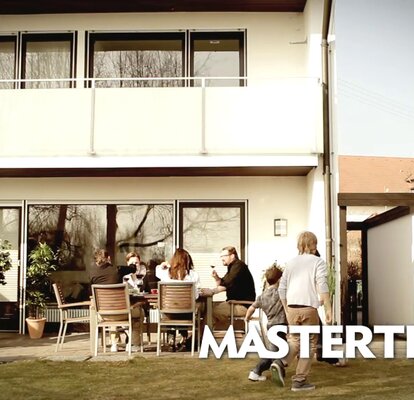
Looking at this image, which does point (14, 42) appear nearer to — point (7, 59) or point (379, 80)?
point (7, 59)

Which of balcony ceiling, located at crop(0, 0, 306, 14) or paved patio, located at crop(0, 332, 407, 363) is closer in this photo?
paved patio, located at crop(0, 332, 407, 363)

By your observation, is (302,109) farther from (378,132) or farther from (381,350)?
(378,132)

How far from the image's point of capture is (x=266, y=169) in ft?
43.1

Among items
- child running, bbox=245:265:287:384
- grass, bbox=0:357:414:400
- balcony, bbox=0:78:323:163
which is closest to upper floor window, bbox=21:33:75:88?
balcony, bbox=0:78:323:163

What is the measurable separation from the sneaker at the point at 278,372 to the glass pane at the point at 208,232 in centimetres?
576

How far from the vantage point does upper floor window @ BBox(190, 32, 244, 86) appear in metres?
14.4

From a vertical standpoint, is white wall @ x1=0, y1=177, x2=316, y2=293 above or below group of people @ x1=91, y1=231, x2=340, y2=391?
above

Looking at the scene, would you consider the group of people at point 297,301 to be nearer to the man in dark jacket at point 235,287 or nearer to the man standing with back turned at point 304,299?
the man standing with back turned at point 304,299

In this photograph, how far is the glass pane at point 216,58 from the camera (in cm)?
1441

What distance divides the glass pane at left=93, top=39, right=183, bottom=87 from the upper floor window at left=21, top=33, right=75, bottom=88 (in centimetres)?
52

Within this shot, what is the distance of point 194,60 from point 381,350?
21.1ft

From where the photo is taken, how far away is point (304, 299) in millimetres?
7992

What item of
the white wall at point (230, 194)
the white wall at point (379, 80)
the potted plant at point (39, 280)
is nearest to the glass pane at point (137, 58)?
the white wall at point (230, 194)

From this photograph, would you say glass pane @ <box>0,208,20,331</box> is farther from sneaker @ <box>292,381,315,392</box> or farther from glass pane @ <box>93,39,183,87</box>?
sneaker @ <box>292,381,315,392</box>
